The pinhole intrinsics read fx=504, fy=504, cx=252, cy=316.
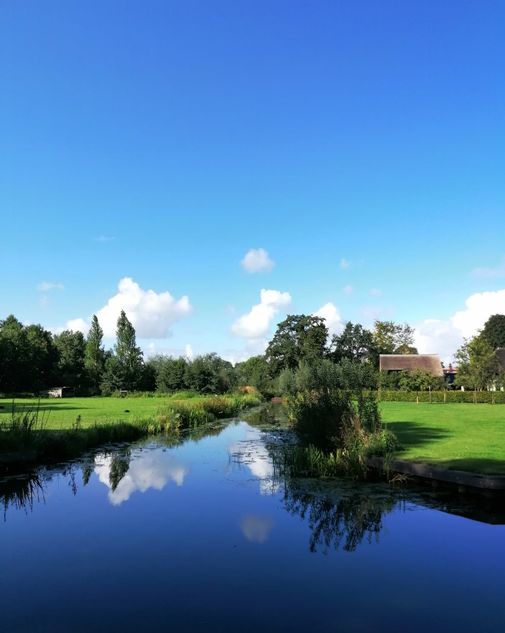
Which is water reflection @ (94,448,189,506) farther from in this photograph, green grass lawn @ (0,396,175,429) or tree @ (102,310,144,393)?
tree @ (102,310,144,393)

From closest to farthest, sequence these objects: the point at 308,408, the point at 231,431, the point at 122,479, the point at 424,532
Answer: the point at 424,532
the point at 122,479
the point at 308,408
the point at 231,431

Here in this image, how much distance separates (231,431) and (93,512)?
591 inches

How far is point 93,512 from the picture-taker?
357 inches

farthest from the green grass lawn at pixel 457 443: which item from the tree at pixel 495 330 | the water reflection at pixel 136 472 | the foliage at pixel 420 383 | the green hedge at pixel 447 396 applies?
the tree at pixel 495 330

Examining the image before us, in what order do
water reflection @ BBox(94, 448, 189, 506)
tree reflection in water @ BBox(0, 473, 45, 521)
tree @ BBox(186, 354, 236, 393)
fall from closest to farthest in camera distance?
1. tree reflection in water @ BBox(0, 473, 45, 521)
2. water reflection @ BBox(94, 448, 189, 506)
3. tree @ BBox(186, 354, 236, 393)

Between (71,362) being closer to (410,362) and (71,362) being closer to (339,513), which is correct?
(410,362)

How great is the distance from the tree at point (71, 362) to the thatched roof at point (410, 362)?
129 ft

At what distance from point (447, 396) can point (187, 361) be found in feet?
97.8

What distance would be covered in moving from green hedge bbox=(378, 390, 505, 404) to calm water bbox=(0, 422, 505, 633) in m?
30.5

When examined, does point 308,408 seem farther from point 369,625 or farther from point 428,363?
point 428,363

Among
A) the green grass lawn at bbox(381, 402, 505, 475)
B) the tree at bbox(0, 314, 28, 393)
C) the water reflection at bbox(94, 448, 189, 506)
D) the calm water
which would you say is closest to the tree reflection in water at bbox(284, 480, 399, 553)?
the calm water

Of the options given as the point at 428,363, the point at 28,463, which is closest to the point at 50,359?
the point at 428,363

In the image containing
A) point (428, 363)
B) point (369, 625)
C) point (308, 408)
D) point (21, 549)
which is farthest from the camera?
point (428, 363)

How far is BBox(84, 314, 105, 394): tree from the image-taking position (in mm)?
69062
